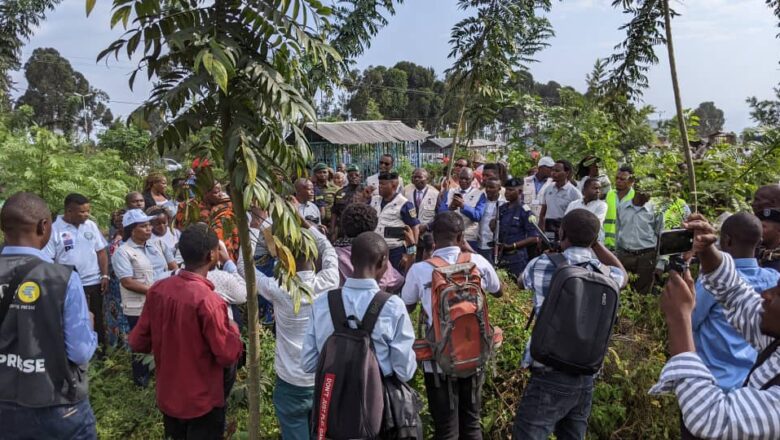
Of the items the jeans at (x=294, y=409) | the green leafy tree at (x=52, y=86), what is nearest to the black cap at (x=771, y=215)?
the jeans at (x=294, y=409)

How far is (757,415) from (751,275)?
174 centimetres

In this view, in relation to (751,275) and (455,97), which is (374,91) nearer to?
(455,97)

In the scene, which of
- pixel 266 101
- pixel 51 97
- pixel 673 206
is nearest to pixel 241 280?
pixel 266 101

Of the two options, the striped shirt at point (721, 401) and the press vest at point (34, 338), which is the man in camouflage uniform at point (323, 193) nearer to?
the press vest at point (34, 338)

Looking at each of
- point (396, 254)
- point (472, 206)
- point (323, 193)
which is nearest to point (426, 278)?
point (396, 254)

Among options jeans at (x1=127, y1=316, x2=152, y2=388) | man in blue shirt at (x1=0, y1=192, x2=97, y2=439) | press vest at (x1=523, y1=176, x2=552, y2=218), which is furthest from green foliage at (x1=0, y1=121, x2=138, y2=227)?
press vest at (x1=523, y1=176, x2=552, y2=218)

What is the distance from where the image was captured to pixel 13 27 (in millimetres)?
14117

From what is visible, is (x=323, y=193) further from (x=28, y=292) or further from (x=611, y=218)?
(x=28, y=292)

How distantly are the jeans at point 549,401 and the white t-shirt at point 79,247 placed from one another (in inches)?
194

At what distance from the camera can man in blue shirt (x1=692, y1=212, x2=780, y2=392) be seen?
3.12 metres

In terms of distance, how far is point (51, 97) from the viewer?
5250 centimetres

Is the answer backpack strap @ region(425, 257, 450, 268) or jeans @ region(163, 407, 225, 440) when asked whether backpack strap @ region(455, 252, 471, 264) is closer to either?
backpack strap @ region(425, 257, 450, 268)

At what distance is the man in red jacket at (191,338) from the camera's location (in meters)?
3.17

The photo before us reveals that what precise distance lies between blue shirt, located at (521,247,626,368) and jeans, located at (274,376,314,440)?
1387mm
